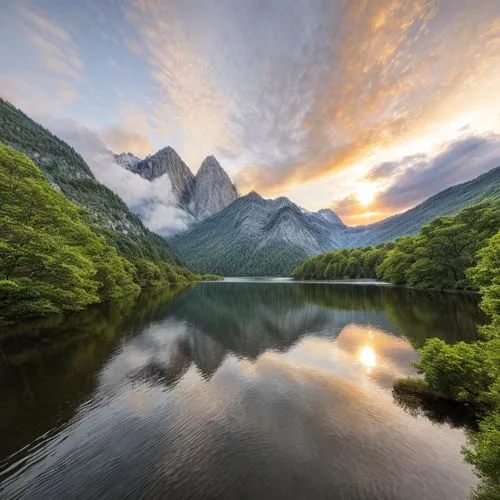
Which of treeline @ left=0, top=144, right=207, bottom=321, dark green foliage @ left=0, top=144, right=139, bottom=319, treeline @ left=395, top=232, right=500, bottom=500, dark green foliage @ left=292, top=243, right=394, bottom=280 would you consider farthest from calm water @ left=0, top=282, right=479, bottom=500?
dark green foliage @ left=292, top=243, right=394, bottom=280

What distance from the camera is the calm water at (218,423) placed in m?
11.7

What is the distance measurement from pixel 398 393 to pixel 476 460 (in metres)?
9.60

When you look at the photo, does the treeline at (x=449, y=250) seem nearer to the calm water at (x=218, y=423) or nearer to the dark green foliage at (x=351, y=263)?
the dark green foliage at (x=351, y=263)

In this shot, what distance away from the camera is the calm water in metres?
11.7

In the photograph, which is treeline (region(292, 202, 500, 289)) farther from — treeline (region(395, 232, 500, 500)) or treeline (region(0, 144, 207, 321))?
treeline (region(0, 144, 207, 321))

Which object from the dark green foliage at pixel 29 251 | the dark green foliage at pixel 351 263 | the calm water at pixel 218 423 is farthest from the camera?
the dark green foliage at pixel 351 263

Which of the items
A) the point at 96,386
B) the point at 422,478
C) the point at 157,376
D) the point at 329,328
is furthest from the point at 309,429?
the point at 329,328

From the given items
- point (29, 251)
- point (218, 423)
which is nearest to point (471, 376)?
point (218, 423)

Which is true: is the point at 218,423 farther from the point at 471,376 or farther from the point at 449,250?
the point at 449,250

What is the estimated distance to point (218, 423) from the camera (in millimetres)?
16703

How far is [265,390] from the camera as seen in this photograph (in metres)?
21.9

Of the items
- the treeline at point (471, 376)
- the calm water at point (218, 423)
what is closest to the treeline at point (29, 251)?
the calm water at point (218, 423)

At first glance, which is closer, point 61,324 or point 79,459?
point 79,459

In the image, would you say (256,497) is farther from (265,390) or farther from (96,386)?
(96,386)
